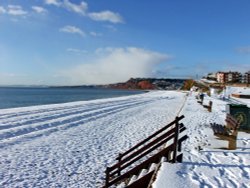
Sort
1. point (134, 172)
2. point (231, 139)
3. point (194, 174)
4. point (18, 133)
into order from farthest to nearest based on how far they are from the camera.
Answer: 1. point (18, 133)
2. point (231, 139)
3. point (134, 172)
4. point (194, 174)

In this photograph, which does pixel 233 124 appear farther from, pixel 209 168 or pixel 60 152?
pixel 60 152

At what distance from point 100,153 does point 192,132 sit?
13.6 feet

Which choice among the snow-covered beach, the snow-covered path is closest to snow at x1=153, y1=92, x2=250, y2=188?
the snow-covered beach

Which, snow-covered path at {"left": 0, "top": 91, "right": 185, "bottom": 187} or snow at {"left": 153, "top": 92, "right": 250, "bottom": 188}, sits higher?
snow at {"left": 153, "top": 92, "right": 250, "bottom": 188}

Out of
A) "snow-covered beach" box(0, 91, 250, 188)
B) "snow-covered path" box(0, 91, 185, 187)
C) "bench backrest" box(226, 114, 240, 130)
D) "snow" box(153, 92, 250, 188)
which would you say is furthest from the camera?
"bench backrest" box(226, 114, 240, 130)

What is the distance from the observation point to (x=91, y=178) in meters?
6.81

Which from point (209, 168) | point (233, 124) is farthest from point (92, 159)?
point (233, 124)

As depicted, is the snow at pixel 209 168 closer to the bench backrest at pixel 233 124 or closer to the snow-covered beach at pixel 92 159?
the snow-covered beach at pixel 92 159

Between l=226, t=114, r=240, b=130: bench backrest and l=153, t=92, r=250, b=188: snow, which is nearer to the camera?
l=153, t=92, r=250, b=188: snow

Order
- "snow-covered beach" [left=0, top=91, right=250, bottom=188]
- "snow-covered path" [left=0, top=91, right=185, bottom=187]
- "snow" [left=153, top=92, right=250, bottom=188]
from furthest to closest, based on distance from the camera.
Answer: "snow-covered path" [left=0, top=91, right=185, bottom=187] < "snow-covered beach" [left=0, top=91, right=250, bottom=188] < "snow" [left=153, top=92, right=250, bottom=188]

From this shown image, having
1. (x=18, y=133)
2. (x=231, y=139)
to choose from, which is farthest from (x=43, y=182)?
(x=18, y=133)

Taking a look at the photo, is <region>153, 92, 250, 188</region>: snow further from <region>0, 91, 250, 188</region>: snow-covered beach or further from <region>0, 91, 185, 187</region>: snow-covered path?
<region>0, 91, 185, 187</region>: snow-covered path

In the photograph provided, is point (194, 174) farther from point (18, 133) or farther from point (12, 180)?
point (18, 133)

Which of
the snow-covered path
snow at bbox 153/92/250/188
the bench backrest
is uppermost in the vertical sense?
the bench backrest
